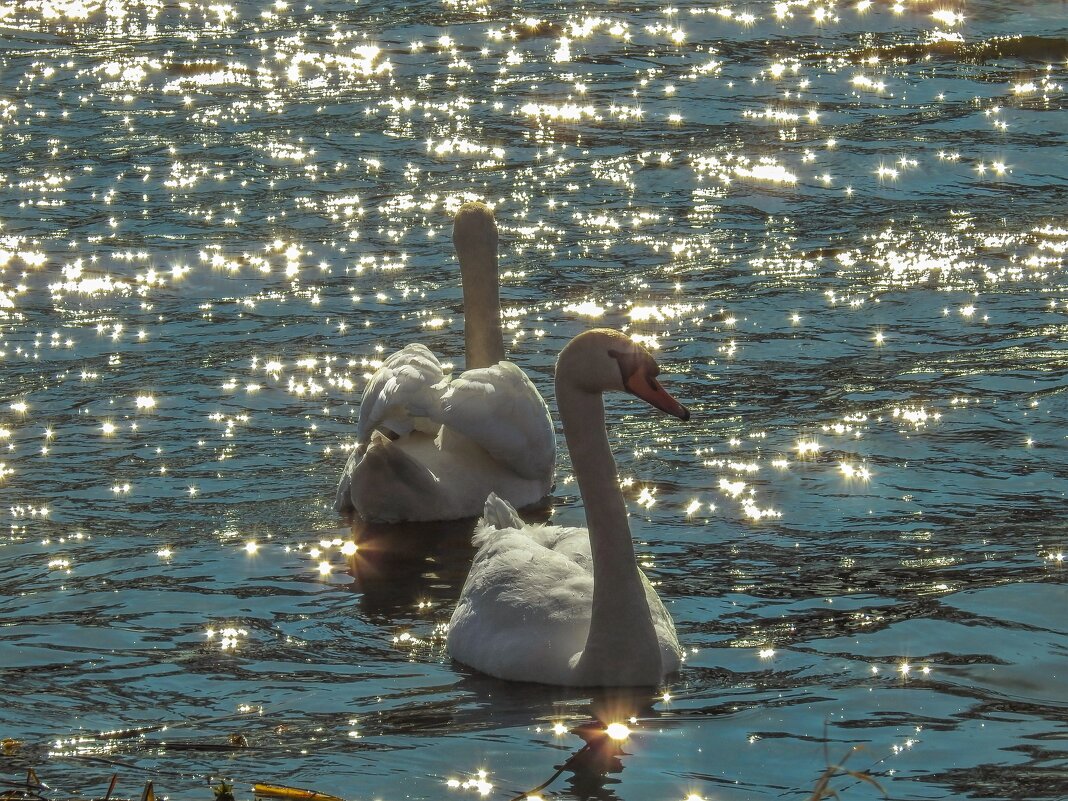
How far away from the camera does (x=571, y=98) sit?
19.1 m

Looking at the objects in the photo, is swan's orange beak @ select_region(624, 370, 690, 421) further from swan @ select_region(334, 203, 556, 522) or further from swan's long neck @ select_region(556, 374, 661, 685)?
swan @ select_region(334, 203, 556, 522)

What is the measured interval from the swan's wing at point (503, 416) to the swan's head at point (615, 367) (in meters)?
1.96

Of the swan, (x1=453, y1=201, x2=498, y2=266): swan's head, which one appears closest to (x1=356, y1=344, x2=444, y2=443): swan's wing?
the swan

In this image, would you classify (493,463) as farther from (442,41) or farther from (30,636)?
(442,41)

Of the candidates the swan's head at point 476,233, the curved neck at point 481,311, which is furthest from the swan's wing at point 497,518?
the swan's head at point 476,233

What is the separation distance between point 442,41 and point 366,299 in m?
8.71

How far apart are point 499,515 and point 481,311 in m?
2.37

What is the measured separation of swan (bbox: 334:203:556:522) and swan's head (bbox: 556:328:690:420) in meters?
2.01

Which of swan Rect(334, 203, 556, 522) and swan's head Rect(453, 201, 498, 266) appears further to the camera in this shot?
swan's head Rect(453, 201, 498, 266)

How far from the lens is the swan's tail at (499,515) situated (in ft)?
27.2

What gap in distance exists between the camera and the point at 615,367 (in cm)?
729

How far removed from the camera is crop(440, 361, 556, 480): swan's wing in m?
9.35

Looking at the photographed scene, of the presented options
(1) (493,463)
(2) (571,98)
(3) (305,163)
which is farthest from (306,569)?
(2) (571,98)

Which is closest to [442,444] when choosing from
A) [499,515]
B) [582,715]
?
[499,515]
